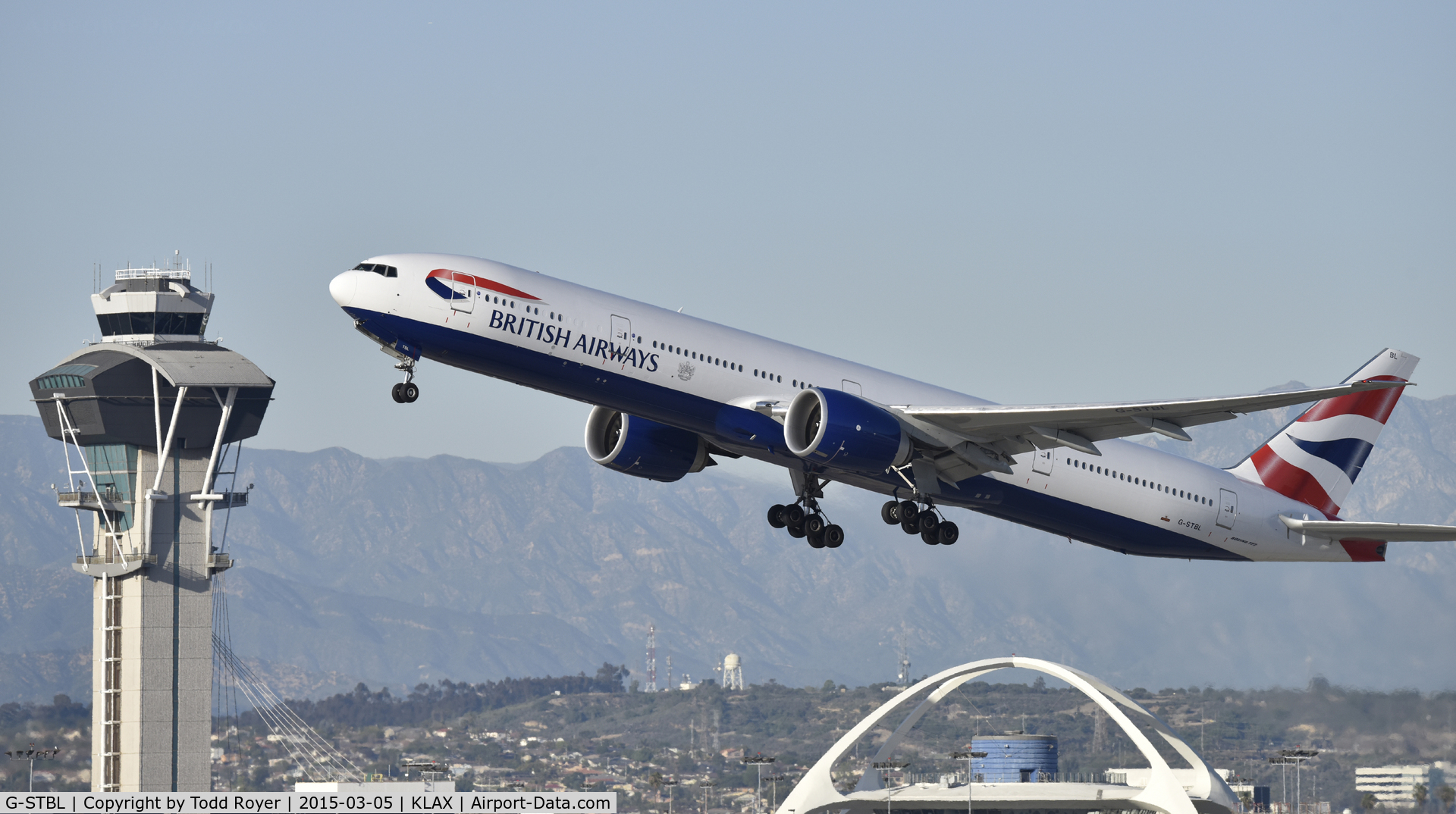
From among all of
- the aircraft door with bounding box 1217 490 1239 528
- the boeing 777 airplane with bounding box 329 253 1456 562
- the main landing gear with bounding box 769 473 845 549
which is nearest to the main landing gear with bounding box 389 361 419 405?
the boeing 777 airplane with bounding box 329 253 1456 562

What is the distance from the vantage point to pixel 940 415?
4538 centimetres

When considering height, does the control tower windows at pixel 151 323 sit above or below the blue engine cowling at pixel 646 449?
above

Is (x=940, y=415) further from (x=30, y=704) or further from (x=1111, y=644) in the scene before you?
(x=1111, y=644)

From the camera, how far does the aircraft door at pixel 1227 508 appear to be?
53.7 metres

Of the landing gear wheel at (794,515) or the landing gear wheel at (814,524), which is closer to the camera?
the landing gear wheel at (814,524)

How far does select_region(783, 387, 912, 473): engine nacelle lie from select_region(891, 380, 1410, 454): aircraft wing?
1708 mm

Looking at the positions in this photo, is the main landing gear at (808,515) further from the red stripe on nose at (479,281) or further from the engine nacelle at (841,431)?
the red stripe on nose at (479,281)

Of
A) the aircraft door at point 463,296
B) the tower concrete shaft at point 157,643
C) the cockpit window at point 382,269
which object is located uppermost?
the cockpit window at point 382,269

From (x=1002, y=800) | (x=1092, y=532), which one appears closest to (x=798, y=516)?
(x=1092, y=532)

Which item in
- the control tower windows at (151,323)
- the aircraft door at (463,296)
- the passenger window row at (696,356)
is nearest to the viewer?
the aircraft door at (463,296)

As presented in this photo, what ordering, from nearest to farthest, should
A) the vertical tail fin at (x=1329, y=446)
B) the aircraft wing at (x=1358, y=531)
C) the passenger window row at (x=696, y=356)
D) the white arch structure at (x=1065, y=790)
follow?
the passenger window row at (x=696, y=356) → the aircraft wing at (x=1358, y=531) → the vertical tail fin at (x=1329, y=446) → the white arch structure at (x=1065, y=790)

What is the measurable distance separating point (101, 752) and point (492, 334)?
89234 millimetres

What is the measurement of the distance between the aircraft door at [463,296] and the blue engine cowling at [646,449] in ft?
27.1
